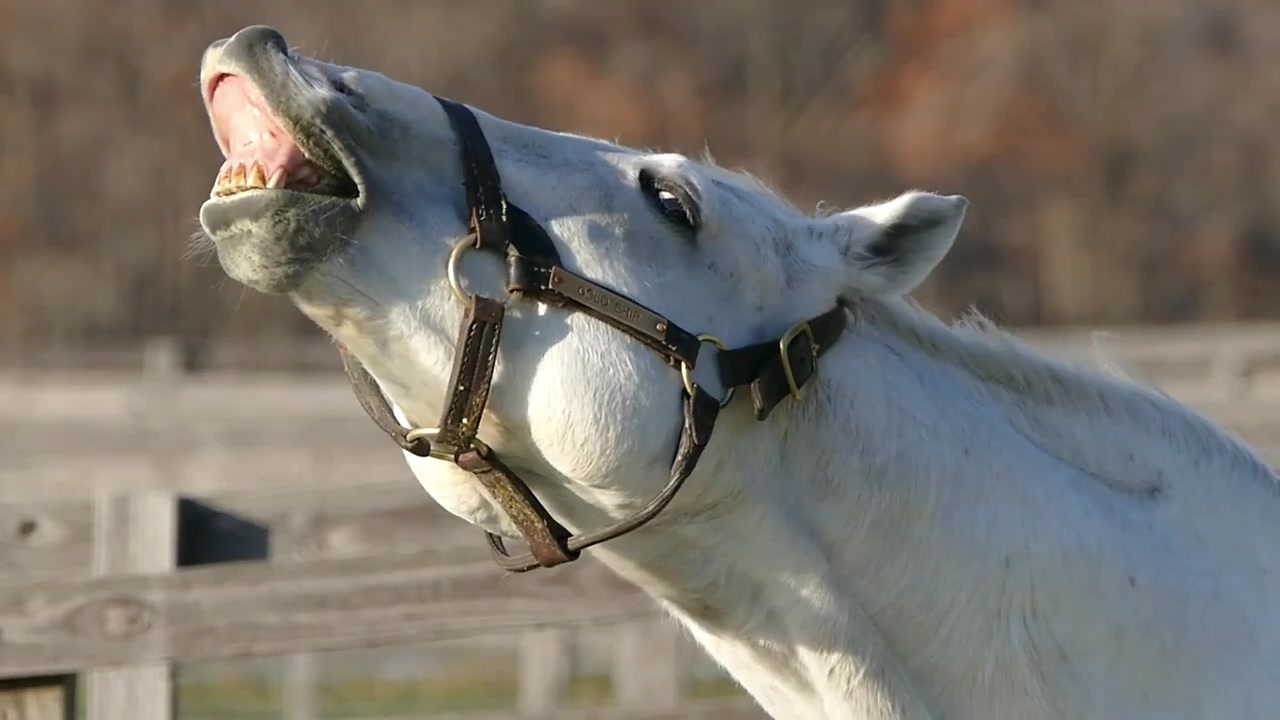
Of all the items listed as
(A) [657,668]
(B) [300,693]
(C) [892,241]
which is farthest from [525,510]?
(B) [300,693]

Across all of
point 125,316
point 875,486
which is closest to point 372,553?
point 875,486

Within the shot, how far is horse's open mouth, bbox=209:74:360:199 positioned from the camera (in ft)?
7.69

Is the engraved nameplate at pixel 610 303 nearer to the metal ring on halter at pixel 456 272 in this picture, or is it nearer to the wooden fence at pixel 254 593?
the metal ring on halter at pixel 456 272

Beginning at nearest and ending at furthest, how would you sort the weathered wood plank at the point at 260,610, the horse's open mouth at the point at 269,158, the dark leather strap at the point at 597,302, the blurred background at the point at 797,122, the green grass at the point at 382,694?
1. the horse's open mouth at the point at 269,158
2. the dark leather strap at the point at 597,302
3. the weathered wood plank at the point at 260,610
4. the green grass at the point at 382,694
5. the blurred background at the point at 797,122

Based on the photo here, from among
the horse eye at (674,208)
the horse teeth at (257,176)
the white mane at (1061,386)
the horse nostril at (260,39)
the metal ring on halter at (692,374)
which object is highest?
the horse nostril at (260,39)

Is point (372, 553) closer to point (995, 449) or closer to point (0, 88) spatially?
point (995, 449)

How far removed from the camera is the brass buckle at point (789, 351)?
104 inches

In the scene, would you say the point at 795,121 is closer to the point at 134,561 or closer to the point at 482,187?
the point at 134,561

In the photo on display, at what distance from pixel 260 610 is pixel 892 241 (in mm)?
1772

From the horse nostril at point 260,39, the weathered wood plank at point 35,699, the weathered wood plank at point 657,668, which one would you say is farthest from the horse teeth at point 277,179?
the weathered wood plank at point 657,668

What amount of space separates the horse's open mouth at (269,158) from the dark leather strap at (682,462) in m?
0.60

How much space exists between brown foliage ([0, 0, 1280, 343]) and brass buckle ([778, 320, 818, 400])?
22.0m

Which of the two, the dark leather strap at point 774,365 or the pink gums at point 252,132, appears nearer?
the pink gums at point 252,132

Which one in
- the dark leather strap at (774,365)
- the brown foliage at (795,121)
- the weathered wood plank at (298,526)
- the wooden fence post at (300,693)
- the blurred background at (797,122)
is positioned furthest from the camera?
the brown foliage at (795,121)
